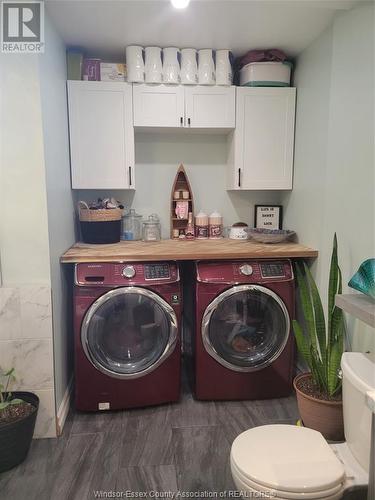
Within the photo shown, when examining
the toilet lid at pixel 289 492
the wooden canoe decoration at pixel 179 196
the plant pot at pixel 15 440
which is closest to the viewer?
the toilet lid at pixel 289 492

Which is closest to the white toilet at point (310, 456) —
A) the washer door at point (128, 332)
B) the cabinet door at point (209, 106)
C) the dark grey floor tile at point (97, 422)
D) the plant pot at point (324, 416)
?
the plant pot at point (324, 416)

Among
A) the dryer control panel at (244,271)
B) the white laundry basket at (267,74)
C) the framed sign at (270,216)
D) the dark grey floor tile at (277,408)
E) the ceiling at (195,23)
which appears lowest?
the dark grey floor tile at (277,408)

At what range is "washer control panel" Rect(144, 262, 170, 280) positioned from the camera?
2.18 m

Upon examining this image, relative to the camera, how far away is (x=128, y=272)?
7.07 feet

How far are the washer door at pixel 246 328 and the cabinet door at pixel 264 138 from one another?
0.88 meters

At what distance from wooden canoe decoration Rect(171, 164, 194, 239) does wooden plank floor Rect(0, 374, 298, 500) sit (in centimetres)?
129

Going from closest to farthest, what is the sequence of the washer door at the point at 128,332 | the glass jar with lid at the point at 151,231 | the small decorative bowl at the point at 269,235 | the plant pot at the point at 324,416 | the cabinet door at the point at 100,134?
1. the plant pot at the point at 324,416
2. the washer door at the point at 128,332
3. the cabinet door at the point at 100,134
4. the small decorative bowl at the point at 269,235
5. the glass jar with lid at the point at 151,231

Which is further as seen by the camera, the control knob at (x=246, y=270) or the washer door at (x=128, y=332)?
the control knob at (x=246, y=270)

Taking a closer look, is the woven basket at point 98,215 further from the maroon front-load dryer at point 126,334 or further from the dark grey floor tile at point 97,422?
the dark grey floor tile at point 97,422

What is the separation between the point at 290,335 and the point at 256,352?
261mm

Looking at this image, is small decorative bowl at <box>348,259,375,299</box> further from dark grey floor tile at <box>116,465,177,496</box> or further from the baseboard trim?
the baseboard trim

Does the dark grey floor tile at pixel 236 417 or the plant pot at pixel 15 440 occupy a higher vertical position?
the plant pot at pixel 15 440

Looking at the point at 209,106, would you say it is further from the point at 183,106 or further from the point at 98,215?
the point at 98,215

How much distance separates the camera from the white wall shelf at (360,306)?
136 centimetres
